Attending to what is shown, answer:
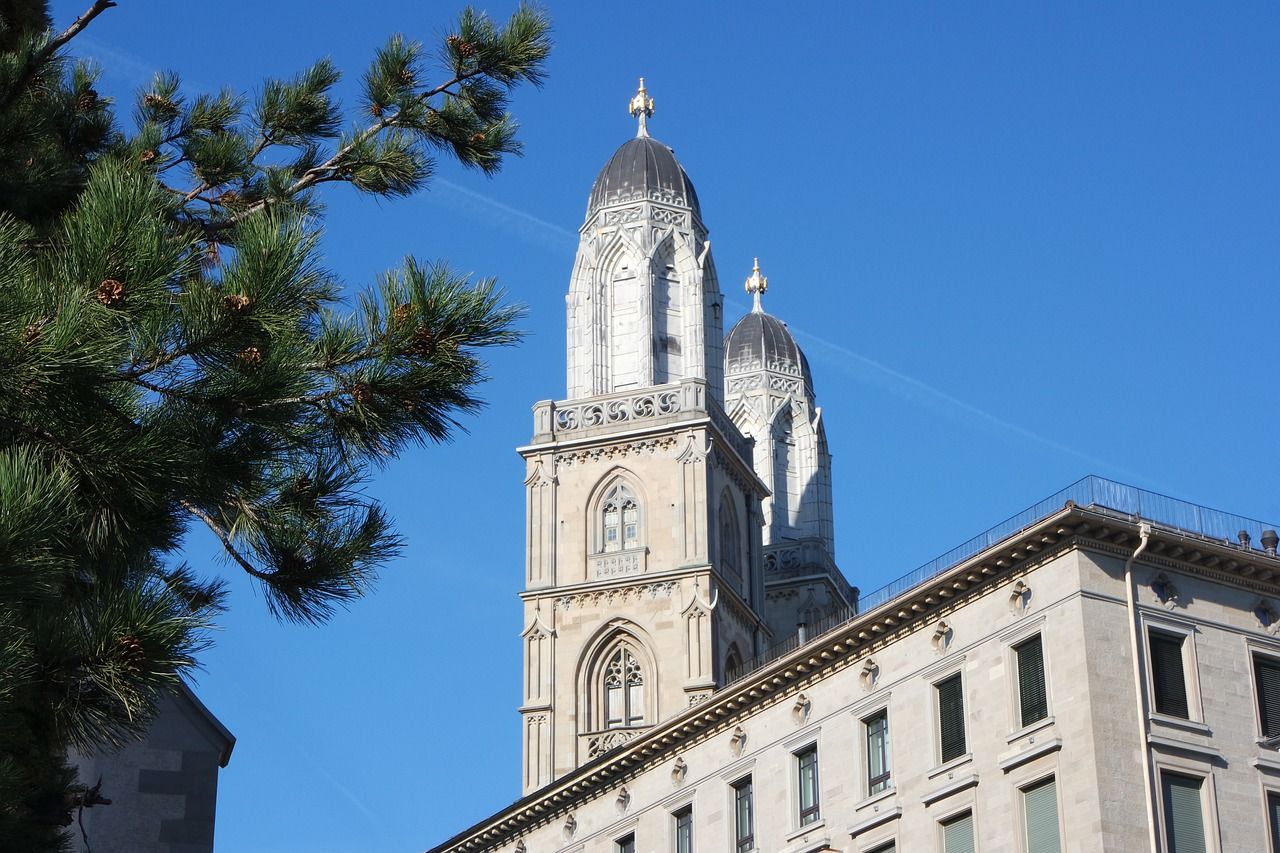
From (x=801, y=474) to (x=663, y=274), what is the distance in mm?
20236

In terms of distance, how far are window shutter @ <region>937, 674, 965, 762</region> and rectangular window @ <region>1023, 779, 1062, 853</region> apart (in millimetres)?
2383

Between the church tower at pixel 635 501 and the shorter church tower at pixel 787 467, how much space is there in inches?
428

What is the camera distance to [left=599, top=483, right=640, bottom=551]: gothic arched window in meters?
72.1

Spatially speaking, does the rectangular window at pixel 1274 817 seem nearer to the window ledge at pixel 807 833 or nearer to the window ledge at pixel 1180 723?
the window ledge at pixel 1180 723

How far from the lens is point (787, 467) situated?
93.1m

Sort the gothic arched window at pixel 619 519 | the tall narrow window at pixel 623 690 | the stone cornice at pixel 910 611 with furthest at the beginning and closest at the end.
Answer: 1. the gothic arched window at pixel 619 519
2. the tall narrow window at pixel 623 690
3. the stone cornice at pixel 910 611

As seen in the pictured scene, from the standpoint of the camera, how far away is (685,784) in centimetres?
5250

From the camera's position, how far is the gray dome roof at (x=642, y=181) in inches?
3027

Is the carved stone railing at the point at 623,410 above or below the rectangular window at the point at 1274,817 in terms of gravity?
above

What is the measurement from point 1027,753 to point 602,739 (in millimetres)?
28114

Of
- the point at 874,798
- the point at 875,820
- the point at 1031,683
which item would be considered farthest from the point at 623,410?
the point at 1031,683

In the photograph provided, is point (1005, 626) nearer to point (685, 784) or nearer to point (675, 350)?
point (685, 784)

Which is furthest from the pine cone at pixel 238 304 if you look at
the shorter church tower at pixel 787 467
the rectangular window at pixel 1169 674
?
the shorter church tower at pixel 787 467

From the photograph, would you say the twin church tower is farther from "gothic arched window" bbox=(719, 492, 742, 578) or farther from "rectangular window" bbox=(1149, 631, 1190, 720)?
"rectangular window" bbox=(1149, 631, 1190, 720)
